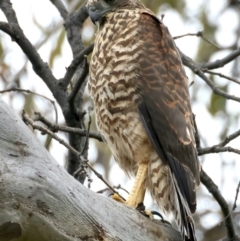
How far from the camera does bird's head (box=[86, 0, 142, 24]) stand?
12.7 feet

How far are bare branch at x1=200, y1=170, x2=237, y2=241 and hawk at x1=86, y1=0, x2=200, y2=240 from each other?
0.17 metres

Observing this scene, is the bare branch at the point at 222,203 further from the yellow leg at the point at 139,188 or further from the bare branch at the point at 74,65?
the bare branch at the point at 74,65

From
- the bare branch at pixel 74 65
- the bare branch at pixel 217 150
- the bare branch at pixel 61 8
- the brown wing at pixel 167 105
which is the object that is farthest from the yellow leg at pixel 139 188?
the bare branch at pixel 61 8

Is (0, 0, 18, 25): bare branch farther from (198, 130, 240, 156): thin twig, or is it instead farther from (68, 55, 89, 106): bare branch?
(198, 130, 240, 156): thin twig

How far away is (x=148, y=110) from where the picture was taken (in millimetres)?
3332

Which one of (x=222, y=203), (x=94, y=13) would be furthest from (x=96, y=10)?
(x=222, y=203)

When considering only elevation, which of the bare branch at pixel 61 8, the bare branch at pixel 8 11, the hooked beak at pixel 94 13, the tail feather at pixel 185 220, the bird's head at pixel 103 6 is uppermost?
the bare branch at pixel 61 8

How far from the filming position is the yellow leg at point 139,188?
3.22m

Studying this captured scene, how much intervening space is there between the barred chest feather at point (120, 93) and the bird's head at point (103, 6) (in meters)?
0.24

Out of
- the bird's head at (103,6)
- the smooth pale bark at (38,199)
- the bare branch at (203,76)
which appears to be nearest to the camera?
the smooth pale bark at (38,199)

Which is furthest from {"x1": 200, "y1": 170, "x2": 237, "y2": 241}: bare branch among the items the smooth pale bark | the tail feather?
the smooth pale bark

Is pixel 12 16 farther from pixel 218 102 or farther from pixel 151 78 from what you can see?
pixel 218 102

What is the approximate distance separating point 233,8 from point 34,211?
15.1ft

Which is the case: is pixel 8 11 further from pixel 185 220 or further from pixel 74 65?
pixel 185 220
